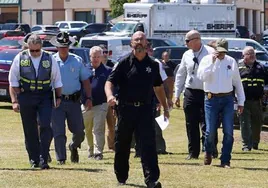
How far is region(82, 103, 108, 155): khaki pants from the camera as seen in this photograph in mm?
13039

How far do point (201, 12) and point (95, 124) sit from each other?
33.2 m

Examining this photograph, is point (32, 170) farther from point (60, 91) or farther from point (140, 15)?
point (140, 15)

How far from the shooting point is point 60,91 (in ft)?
35.9

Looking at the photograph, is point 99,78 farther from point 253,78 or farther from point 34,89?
point 253,78

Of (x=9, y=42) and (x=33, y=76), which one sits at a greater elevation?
(x=33, y=76)

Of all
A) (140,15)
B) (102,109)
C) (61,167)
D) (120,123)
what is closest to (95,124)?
(102,109)

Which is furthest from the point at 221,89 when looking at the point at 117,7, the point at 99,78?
the point at 117,7

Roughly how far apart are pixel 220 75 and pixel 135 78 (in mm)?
2464

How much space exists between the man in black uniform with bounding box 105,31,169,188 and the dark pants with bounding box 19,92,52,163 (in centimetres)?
159

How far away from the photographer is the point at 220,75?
1151cm

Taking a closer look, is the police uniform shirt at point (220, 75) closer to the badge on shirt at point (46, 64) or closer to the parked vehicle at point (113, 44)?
the badge on shirt at point (46, 64)

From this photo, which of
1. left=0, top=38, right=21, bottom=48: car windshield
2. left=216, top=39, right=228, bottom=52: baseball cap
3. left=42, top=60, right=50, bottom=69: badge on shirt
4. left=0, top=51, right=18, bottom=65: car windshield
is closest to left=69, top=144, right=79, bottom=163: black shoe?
left=42, top=60, right=50, bottom=69: badge on shirt

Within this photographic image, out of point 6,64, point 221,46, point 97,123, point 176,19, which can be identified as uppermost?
point 176,19

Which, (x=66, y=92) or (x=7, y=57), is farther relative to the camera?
(x=7, y=57)
